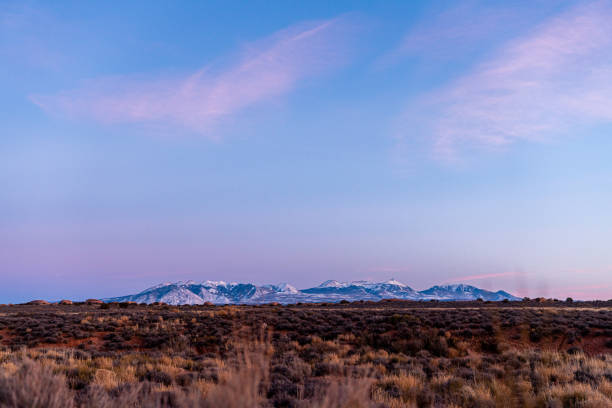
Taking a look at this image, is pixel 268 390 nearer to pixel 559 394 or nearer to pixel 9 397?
pixel 9 397

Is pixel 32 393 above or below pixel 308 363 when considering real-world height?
above

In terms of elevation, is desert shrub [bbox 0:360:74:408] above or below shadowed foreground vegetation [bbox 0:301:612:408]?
above

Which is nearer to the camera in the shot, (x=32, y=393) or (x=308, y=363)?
(x=32, y=393)

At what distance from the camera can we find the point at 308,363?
14.8 metres

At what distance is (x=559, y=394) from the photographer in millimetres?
8898

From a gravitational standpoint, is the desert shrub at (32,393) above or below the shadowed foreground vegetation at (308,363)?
above

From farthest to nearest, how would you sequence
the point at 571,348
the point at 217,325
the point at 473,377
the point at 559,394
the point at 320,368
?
the point at 217,325 < the point at 571,348 < the point at 320,368 < the point at 473,377 < the point at 559,394

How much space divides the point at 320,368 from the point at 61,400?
8699mm

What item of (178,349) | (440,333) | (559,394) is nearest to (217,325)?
(178,349)

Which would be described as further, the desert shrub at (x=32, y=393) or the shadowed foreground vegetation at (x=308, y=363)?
the shadowed foreground vegetation at (x=308, y=363)

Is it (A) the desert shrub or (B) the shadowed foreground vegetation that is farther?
(B) the shadowed foreground vegetation

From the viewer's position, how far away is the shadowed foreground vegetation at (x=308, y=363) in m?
5.18

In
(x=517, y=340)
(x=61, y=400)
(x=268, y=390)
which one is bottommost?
(x=517, y=340)

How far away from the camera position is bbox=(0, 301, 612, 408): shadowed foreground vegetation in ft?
17.0
